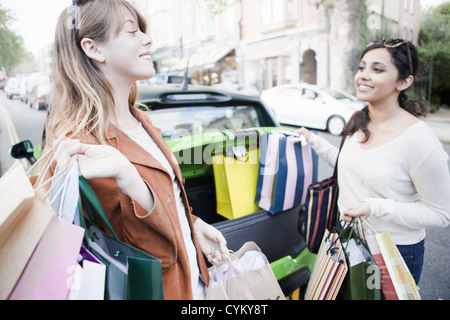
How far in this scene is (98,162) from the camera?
→ 0.76 metres

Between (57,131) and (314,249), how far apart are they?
4.94 ft

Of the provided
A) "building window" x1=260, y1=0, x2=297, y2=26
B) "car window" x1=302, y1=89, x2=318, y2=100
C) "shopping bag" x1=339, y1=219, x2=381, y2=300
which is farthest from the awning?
"shopping bag" x1=339, y1=219, x2=381, y2=300

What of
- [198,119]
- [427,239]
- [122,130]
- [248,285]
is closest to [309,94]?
[427,239]

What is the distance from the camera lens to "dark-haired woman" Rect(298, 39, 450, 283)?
49.9 inches

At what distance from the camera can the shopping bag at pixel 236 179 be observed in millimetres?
1696

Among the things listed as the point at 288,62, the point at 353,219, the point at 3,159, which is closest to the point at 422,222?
the point at 353,219

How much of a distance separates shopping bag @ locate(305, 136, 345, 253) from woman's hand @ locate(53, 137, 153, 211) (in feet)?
3.87

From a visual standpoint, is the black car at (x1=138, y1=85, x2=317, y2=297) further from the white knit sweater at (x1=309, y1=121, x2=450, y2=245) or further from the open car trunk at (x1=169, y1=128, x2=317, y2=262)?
the white knit sweater at (x1=309, y1=121, x2=450, y2=245)

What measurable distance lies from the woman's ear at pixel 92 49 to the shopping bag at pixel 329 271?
1126mm

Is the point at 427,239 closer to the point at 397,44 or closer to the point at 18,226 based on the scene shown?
the point at 397,44

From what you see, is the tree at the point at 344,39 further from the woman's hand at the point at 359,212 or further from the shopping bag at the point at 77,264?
the shopping bag at the point at 77,264

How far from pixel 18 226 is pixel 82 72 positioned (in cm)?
63

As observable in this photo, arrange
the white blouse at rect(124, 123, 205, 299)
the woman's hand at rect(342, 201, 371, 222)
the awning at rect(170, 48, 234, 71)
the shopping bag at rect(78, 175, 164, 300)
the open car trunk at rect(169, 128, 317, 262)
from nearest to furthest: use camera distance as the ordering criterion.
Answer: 1. the shopping bag at rect(78, 175, 164, 300)
2. the white blouse at rect(124, 123, 205, 299)
3. the woman's hand at rect(342, 201, 371, 222)
4. the open car trunk at rect(169, 128, 317, 262)
5. the awning at rect(170, 48, 234, 71)

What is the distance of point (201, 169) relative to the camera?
189 cm
